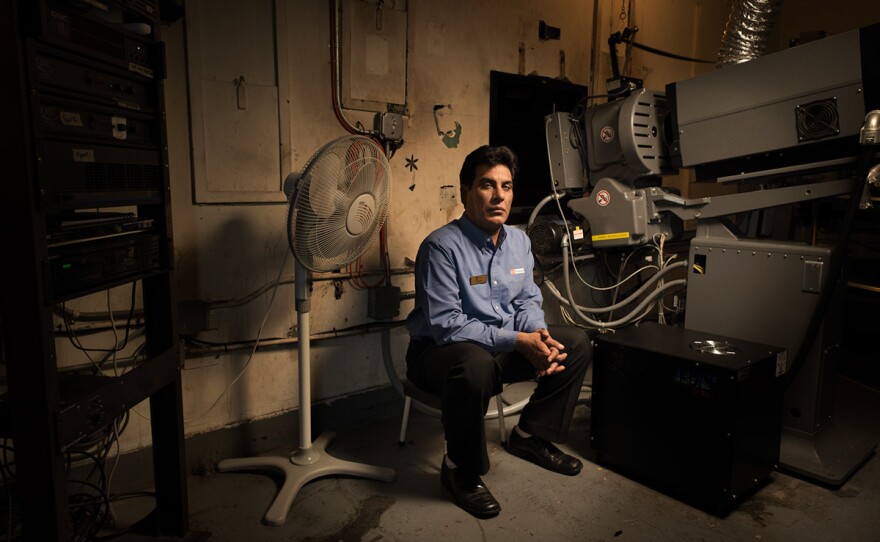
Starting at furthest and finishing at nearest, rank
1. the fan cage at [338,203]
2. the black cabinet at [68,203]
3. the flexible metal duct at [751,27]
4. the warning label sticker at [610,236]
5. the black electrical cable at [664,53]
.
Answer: the black electrical cable at [664,53] < the warning label sticker at [610,236] < the flexible metal duct at [751,27] < the fan cage at [338,203] < the black cabinet at [68,203]

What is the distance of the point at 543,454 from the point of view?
2.19 meters

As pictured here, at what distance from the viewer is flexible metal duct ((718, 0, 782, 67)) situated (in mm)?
2455

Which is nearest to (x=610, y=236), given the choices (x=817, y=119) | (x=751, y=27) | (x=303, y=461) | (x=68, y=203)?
(x=817, y=119)

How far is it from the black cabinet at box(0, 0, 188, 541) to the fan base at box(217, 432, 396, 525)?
0.61 meters

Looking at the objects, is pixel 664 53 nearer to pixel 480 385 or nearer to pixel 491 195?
pixel 491 195

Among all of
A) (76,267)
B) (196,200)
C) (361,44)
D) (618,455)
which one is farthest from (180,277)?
(618,455)

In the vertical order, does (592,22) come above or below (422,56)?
above

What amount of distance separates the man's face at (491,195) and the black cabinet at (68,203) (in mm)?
1088

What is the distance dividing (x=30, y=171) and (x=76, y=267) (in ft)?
0.83

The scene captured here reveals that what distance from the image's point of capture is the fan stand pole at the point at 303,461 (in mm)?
1989

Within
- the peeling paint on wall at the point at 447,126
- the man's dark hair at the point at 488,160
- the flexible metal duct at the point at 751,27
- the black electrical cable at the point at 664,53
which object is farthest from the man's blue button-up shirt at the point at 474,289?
the black electrical cable at the point at 664,53

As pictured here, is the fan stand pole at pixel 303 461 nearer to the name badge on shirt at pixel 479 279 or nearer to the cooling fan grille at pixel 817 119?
the name badge on shirt at pixel 479 279

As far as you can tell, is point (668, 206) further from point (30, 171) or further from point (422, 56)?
point (30, 171)

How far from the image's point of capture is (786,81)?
2.00 m
